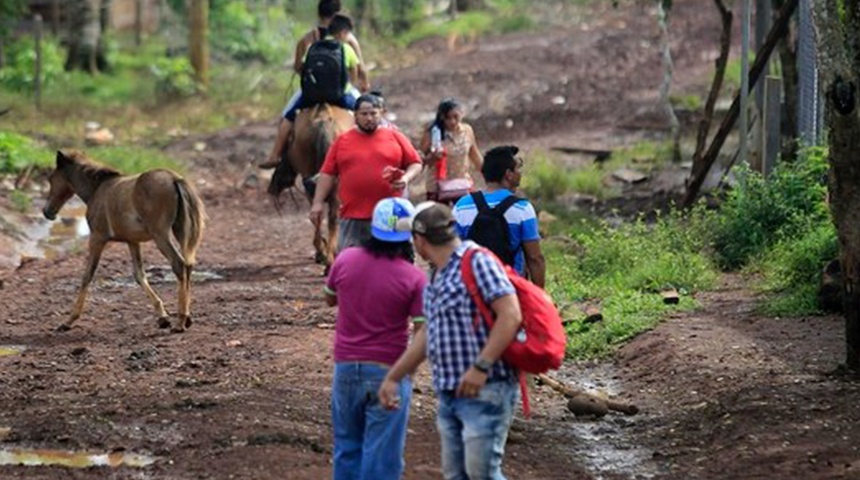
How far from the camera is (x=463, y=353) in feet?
25.9

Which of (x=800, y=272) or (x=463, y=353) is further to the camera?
(x=800, y=272)

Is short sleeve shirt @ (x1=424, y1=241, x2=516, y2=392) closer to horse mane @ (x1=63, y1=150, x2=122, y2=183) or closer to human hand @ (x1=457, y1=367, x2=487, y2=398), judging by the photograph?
human hand @ (x1=457, y1=367, x2=487, y2=398)

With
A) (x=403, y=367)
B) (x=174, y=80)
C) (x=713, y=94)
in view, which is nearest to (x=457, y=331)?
(x=403, y=367)

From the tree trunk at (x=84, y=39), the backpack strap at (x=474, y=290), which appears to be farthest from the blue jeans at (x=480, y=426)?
the tree trunk at (x=84, y=39)

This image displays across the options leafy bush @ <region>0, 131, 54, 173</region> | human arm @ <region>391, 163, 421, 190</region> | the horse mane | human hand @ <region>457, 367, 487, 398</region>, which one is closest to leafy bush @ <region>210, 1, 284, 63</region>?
leafy bush @ <region>0, 131, 54, 173</region>

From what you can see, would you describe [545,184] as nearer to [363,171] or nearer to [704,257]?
[704,257]

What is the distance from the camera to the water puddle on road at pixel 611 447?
35.5 feet

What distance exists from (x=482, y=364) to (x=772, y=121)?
41.9ft

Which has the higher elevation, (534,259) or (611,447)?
(534,259)

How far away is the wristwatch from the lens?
774 cm

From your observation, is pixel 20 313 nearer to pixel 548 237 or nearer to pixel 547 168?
pixel 548 237

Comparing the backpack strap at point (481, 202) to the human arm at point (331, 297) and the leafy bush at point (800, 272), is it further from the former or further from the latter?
the leafy bush at point (800, 272)

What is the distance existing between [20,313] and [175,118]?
14912 millimetres

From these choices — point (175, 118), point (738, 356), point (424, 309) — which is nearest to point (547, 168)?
point (175, 118)
